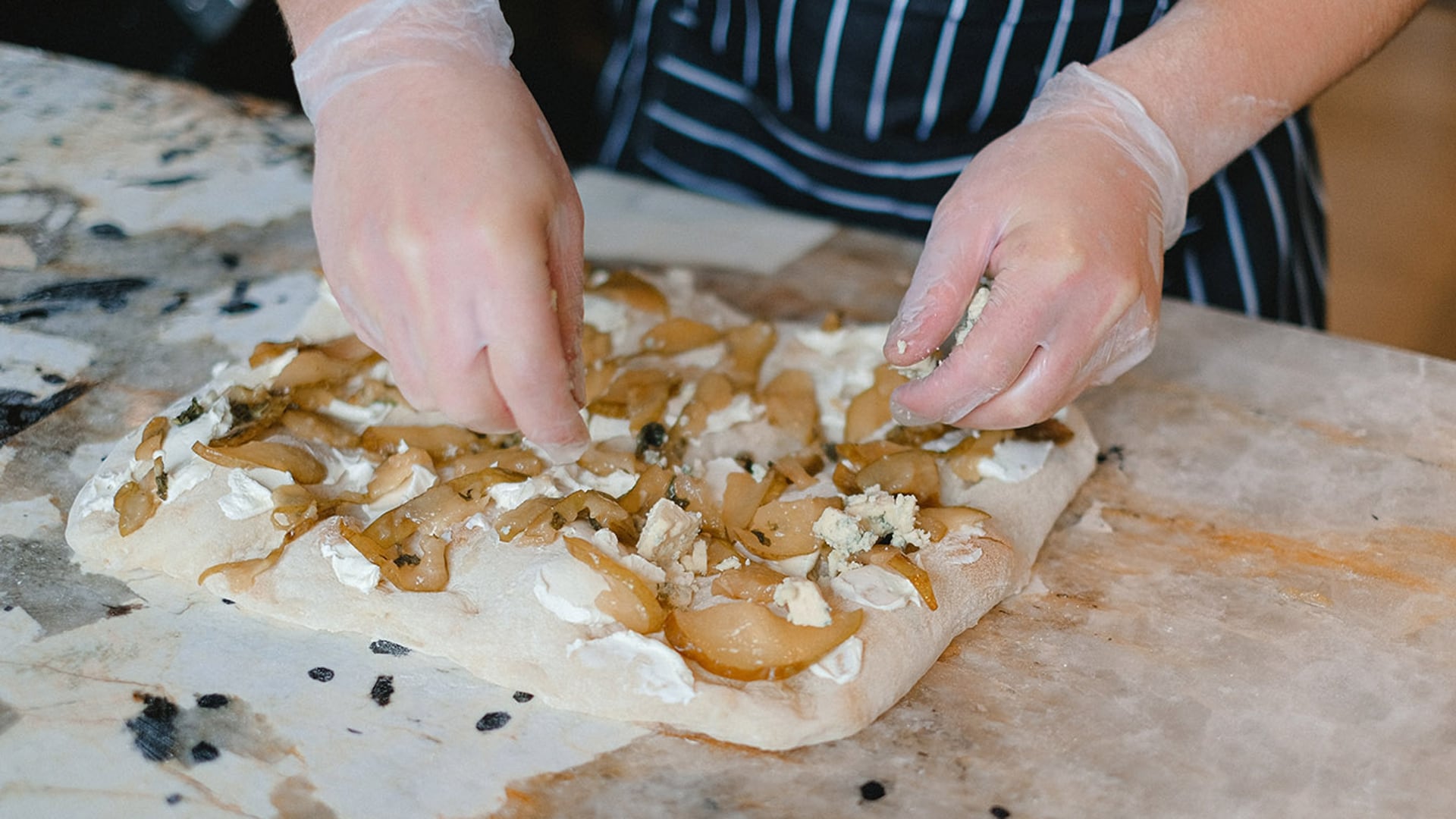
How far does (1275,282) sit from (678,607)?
1419 millimetres

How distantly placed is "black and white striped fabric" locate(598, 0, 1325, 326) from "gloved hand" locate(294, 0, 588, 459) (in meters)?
0.75

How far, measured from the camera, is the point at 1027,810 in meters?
1.10

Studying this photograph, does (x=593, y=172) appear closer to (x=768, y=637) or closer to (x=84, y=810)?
(x=768, y=637)

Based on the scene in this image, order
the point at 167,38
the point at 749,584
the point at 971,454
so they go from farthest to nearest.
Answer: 1. the point at 167,38
2. the point at 971,454
3. the point at 749,584

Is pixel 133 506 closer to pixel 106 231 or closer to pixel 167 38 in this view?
pixel 106 231

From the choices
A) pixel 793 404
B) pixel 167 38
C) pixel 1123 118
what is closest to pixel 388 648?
pixel 793 404

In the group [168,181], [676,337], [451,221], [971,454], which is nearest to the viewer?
[451,221]

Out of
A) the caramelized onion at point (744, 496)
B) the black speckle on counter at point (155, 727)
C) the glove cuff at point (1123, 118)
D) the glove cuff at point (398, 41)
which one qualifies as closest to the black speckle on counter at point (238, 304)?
the glove cuff at point (398, 41)

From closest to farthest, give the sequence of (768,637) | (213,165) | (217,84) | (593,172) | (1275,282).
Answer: (768,637)
(1275,282)
(213,165)
(593,172)
(217,84)

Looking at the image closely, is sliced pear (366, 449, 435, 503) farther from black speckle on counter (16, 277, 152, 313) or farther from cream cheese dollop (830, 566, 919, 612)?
black speckle on counter (16, 277, 152, 313)

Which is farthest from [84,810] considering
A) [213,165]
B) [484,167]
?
[213,165]

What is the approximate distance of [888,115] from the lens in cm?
190

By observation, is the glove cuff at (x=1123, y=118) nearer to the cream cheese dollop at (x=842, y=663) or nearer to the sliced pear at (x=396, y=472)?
the cream cheese dollop at (x=842, y=663)

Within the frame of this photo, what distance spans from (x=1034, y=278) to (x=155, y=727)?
1037mm
